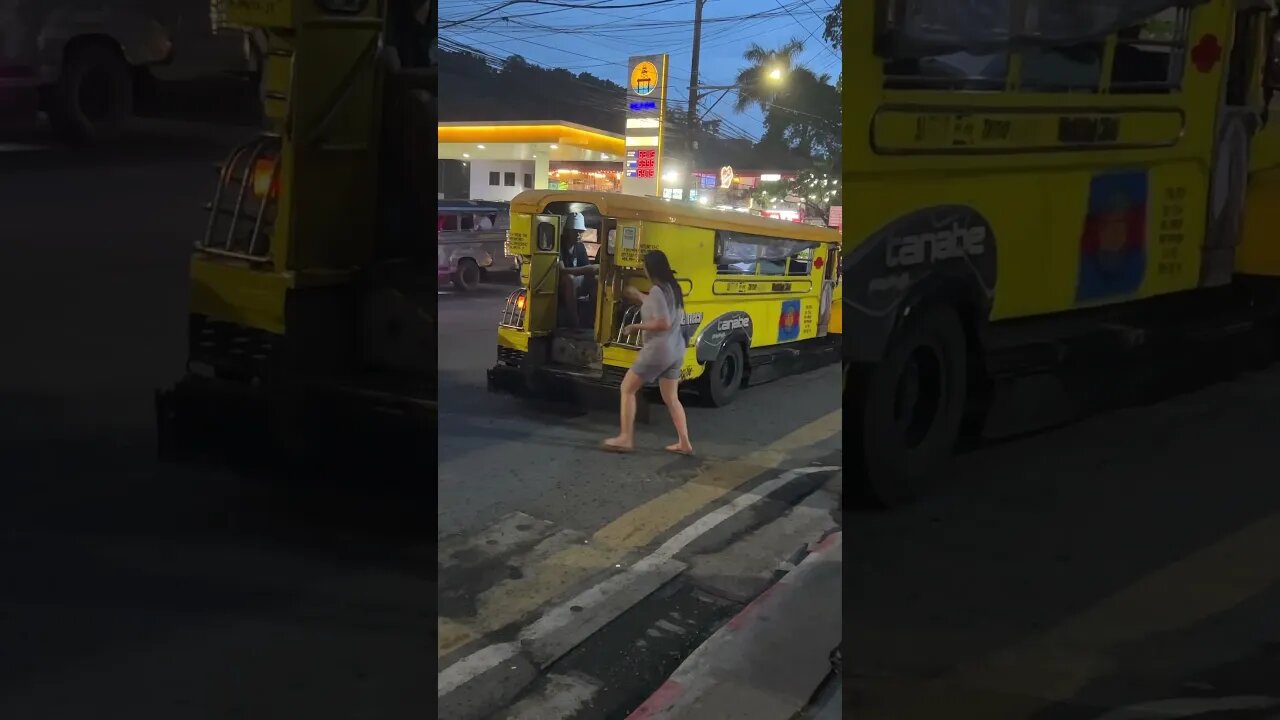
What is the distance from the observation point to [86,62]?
1.44m

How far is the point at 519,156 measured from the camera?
147 cm

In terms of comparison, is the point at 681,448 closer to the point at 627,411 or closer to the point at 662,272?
the point at 627,411

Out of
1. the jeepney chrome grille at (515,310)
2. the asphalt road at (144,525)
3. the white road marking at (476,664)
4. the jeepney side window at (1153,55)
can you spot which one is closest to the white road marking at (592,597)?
the white road marking at (476,664)

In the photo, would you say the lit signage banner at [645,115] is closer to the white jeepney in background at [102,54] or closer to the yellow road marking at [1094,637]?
the white jeepney in background at [102,54]

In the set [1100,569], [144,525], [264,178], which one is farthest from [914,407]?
[144,525]

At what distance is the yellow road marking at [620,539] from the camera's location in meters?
1.45

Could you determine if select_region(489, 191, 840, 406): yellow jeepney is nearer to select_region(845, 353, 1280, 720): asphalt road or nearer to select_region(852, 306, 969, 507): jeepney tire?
select_region(852, 306, 969, 507): jeepney tire

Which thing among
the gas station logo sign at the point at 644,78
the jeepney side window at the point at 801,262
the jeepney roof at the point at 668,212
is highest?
the gas station logo sign at the point at 644,78

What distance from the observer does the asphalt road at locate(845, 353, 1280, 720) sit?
1459 millimetres

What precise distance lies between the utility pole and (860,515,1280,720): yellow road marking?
3.39ft

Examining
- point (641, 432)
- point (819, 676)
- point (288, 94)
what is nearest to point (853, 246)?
point (641, 432)

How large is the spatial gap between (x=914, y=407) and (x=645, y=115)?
0.71 m

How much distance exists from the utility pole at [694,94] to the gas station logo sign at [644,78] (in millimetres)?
67

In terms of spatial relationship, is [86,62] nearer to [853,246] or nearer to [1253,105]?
[853,246]
